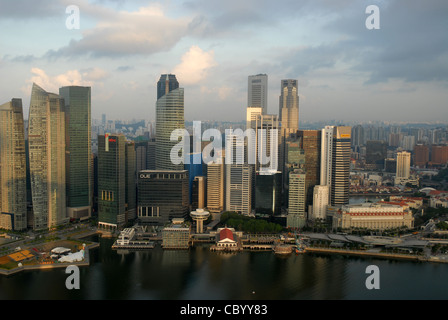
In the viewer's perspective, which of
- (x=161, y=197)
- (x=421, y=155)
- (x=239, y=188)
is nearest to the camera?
(x=161, y=197)

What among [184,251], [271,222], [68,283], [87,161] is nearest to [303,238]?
[271,222]

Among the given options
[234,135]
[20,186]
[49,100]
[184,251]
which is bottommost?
[184,251]

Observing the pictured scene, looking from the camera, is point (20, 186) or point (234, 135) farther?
point (234, 135)

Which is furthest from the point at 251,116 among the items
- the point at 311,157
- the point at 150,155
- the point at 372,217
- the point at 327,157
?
the point at 372,217

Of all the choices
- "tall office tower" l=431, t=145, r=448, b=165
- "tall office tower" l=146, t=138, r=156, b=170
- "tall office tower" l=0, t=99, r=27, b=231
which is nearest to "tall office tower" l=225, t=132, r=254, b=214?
"tall office tower" l=146, t=138, r=156, b=170

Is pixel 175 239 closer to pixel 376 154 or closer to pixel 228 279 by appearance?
pixel 228 279

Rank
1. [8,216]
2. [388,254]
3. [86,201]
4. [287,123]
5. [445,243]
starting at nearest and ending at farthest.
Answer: [388,254]
[445,243]
[8,216]
[86,201]
[287,123]

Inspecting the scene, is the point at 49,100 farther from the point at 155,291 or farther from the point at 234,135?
the point at 155,291
